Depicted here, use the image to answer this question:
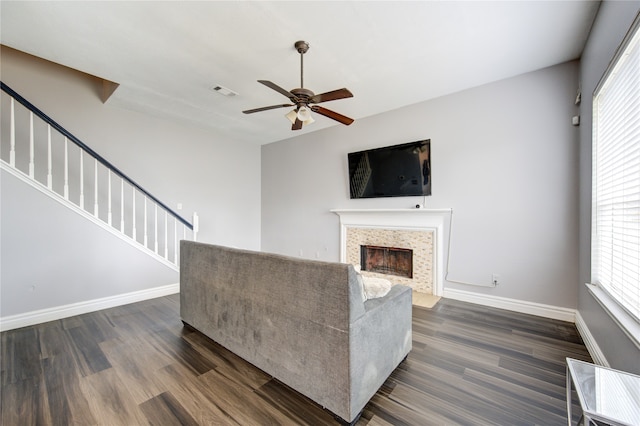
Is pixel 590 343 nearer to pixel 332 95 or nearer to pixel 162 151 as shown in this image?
pixel 332 95

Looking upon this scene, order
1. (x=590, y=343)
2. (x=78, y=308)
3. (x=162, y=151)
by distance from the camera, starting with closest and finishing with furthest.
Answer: (x=590, y=343) < (x=78, y=308) < (x=162, y=151)

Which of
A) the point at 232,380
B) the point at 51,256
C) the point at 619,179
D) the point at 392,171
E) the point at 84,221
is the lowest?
the point at 232,380

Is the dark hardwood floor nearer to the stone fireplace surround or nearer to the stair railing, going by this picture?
the stone fireplace surround

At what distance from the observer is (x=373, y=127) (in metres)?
4.22

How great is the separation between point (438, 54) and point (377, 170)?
1.76 meters

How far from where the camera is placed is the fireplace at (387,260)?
156 inches

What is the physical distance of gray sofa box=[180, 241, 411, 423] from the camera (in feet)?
4.79

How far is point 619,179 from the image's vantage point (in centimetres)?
179

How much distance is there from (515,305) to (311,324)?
2825mm

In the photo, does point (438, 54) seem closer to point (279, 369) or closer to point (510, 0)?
point (510, 0)

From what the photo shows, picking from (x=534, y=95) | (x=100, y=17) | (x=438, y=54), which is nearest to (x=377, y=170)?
(x=438, y=54)

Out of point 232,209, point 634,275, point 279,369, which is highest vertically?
point 232,209

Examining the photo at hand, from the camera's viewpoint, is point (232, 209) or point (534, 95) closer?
point (534, 95)

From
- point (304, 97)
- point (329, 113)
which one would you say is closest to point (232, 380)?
point (304, 97)
